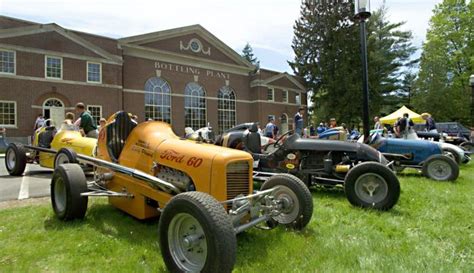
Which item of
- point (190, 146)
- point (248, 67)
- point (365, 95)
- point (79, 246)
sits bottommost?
point (79, 246)

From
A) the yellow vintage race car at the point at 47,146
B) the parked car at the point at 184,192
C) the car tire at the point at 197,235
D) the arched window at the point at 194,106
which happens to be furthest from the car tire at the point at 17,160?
the arched window at the point at 194,106

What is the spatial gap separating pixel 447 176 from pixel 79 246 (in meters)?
7.91

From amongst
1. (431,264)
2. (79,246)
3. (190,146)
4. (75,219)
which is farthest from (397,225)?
(75,219)

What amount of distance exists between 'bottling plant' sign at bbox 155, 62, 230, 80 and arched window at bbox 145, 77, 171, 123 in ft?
3.97

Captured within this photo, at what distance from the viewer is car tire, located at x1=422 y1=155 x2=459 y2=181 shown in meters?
7.48

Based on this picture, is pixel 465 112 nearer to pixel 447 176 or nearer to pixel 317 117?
pixel 317 117

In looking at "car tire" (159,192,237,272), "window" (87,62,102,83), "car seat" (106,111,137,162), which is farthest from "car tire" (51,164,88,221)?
"window" (87,62,102,83)

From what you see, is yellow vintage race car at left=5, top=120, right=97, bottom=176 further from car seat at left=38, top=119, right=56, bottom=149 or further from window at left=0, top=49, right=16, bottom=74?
window at left=0, top=49, right=16, bottom=74

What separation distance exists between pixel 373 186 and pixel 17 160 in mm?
8140

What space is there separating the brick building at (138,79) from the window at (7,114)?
5cm

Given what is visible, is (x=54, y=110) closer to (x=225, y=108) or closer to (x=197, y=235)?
(x=225, y=108)

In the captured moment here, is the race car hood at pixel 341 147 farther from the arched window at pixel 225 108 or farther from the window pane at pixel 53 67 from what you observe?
the arched window at pixel 225 108

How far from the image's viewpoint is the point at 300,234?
3.69m

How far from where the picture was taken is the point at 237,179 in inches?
130
